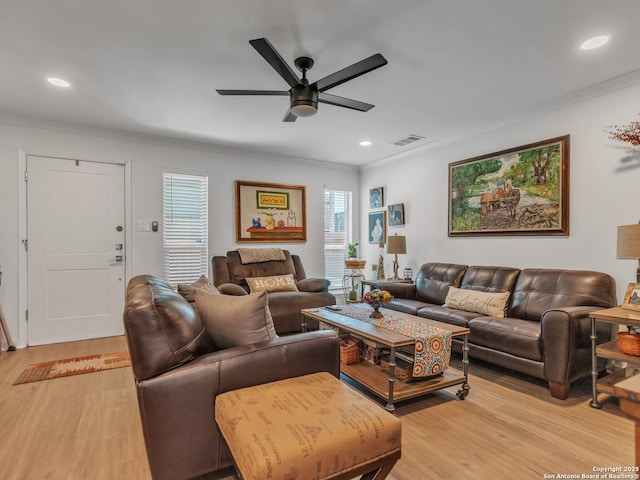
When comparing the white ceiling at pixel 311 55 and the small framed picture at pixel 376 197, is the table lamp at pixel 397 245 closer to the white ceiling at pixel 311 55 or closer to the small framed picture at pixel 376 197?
the small framed picture at pixel 376 197

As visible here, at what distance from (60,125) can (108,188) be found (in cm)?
80

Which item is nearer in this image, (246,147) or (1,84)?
(1,84)

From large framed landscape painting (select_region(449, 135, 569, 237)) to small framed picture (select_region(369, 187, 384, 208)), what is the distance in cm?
133

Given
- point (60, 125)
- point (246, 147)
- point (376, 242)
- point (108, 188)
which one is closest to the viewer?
point (60, 125)

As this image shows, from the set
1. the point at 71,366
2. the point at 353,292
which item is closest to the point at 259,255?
the point at 353,292

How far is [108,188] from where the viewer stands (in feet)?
13.5

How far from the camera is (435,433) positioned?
2.03 meters

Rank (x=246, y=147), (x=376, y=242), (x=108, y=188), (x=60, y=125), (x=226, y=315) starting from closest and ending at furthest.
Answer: (x=226, y=315) < (x=60, y=125) < (x=108, y=188) < (x=246, y=147) < (x=376, y=242)

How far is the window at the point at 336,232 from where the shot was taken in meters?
5.76

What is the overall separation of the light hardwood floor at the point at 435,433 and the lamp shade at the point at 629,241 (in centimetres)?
101

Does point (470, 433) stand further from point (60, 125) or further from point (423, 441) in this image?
point (60, 125)

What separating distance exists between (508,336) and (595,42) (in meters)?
2.14

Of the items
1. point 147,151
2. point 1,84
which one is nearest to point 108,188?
point 147,151

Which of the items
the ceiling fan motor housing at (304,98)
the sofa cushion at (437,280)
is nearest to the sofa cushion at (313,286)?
the sofa cushion at (437,280)
